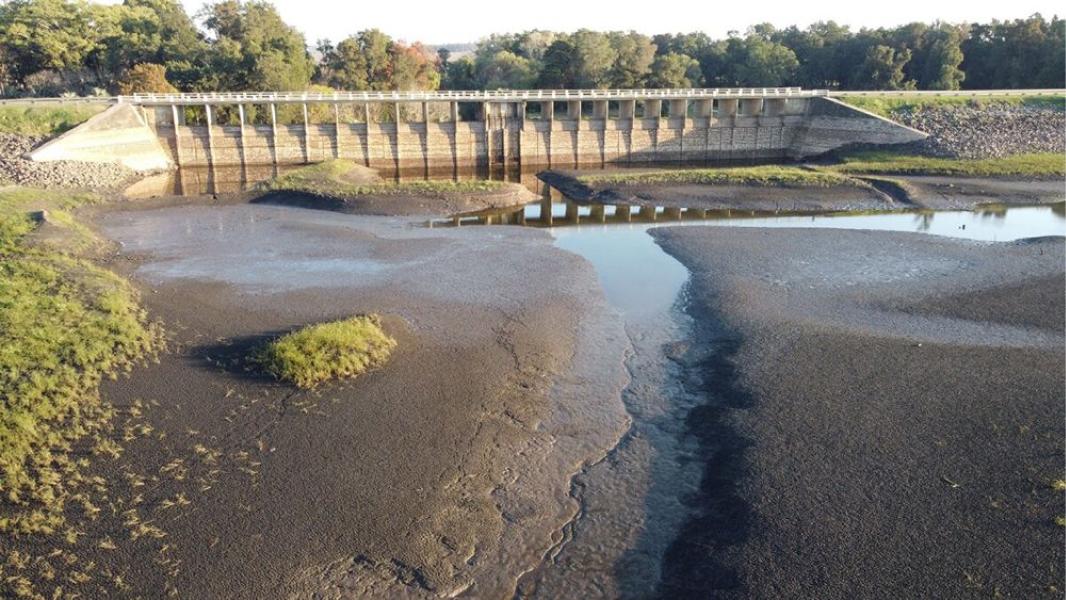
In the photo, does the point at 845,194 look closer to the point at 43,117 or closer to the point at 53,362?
the point at 53,362


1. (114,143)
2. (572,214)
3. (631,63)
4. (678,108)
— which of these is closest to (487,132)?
(678,108)

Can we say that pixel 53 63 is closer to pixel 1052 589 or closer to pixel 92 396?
pixel 92 396

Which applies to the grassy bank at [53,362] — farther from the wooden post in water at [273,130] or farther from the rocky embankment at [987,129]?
the rocky embankment at [987,129]

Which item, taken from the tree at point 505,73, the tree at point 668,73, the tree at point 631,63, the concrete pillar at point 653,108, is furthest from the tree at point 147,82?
the tree at point 668,73

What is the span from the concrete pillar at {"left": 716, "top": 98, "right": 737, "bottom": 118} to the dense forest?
15.1 metres

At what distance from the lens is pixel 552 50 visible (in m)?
91.1

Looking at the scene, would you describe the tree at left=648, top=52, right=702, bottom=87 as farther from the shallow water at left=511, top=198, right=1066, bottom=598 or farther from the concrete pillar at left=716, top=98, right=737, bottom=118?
the shallow water at left=511, top=198, right=1066, bottom=598

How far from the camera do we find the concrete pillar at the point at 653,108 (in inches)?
3036

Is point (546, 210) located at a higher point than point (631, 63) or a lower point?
lower

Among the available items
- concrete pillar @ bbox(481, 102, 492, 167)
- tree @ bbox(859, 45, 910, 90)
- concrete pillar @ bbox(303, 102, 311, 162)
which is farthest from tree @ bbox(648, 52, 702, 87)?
concrete pillar @ bbox(303, 102, 311, 162)

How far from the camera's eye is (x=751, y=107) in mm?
78750

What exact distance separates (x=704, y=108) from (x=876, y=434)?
64729 millimetres

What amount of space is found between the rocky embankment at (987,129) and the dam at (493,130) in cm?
301

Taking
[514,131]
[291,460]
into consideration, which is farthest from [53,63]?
[291,460]
